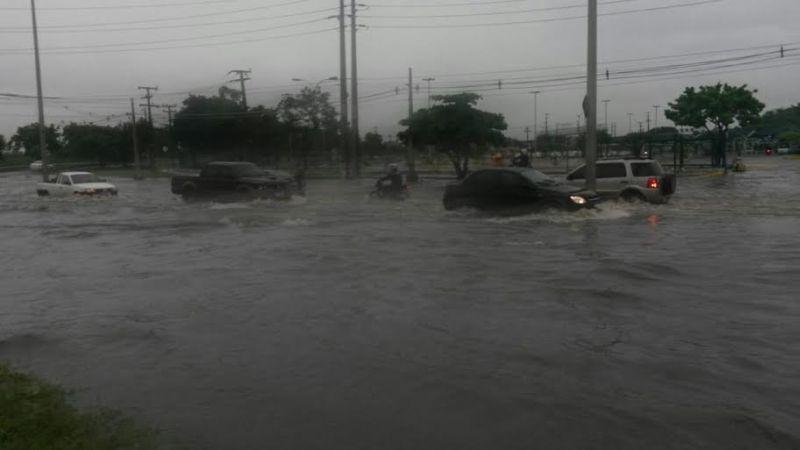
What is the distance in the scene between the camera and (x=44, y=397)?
18.9ft

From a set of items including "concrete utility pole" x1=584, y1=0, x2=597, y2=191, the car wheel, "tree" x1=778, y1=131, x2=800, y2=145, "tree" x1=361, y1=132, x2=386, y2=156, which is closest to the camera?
the car wheel

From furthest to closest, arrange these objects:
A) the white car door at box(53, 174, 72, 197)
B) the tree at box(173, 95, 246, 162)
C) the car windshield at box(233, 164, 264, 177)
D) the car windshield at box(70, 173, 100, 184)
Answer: the tree at box(173, 95, 246, 162) → the car windshield at box(70, 173, 100, 184) → the white car door at box(53, 174, 72, 197) → the car windshield at box(233, 164, 264, 177)

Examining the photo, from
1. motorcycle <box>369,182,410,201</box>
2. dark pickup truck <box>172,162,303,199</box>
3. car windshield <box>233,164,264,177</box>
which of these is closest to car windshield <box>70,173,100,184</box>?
dark pickup truck <box>172,162,303,199</box>

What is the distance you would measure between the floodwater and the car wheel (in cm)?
380

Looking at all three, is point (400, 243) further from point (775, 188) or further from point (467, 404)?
point (775, 188)

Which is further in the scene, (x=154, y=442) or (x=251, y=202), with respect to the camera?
(x=251, y=202)

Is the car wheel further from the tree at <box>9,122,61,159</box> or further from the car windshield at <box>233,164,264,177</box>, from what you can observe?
the tree at <box>9,122,61,159</box>

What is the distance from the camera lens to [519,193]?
18.8 meters

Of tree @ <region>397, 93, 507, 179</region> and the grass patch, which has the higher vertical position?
tree @ <region>397, 93, 507, 179</region>

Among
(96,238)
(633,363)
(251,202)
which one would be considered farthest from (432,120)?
(633,363)

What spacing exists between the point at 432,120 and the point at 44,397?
3509 cm

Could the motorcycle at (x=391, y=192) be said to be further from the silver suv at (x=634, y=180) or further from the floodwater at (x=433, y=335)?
the floodwater at (x=433, y=335)

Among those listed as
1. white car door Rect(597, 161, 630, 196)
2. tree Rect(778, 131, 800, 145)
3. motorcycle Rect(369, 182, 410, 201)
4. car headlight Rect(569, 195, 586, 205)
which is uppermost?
tree Rect(778, 131, 800, 145)

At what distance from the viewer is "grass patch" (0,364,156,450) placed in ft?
15.4
